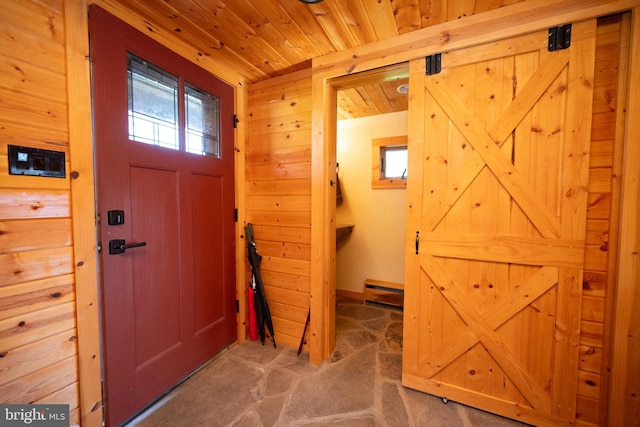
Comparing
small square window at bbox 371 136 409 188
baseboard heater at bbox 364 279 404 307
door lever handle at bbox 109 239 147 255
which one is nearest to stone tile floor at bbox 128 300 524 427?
baseboard heater at bbox 364 279 404 307

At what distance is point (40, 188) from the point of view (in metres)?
1.11

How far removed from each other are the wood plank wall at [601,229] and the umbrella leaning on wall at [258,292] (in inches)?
82.1

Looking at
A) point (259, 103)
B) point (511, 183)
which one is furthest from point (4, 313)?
point (511, 183)

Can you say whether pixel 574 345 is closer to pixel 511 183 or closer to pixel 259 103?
pixel 511 183

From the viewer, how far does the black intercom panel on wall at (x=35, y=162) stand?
3.40 ft

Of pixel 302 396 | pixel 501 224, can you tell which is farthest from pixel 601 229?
pixel 302 396

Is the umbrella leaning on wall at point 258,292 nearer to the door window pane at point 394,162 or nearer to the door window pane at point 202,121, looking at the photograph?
the door window pane at point 202,121

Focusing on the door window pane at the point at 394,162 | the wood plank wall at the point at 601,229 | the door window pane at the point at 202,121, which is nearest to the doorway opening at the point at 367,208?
the door window pane at the point at 394,162

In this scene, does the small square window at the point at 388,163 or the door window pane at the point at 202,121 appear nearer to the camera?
the door window pane at the point at 202,121

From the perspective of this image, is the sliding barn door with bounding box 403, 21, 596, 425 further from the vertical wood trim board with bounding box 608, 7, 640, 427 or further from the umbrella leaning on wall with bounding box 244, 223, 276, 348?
the umbrella leaning on wall with bounding box 244, 223, 276, 348

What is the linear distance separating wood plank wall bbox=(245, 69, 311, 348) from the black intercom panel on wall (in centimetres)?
125

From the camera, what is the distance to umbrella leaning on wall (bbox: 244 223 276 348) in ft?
7.14

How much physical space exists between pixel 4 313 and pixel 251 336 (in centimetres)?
158

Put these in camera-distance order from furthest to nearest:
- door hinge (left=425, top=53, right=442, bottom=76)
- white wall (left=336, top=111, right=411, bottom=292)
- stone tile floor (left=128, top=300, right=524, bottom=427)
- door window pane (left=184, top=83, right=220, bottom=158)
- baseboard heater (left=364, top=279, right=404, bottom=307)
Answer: white wall (left=336, top=111, right=411, bottom=292) → baseboard heater (left=364, top=279, right=404, bottom=307) → door window pane (left=184, top=83, right=220, bottom=158) → door hinge (left=425, top=53, right=442, bottom=76) → stone tile floor (left=128, top=300, right=524, bottom=427)
